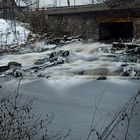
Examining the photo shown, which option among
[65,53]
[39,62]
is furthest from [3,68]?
[65,53]

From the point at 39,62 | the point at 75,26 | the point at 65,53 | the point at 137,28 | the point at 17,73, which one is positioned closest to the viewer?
the point at 17,73

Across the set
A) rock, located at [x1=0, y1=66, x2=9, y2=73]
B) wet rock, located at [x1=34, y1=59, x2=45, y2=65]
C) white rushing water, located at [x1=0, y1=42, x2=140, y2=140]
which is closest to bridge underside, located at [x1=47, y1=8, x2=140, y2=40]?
white rushing water, located at [x1=0, y1=42, x2=140, y2=140]

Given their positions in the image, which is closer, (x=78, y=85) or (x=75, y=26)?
(x=78, y=85)

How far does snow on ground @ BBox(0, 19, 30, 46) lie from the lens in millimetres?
30272

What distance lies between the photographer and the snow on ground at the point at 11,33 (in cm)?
3027

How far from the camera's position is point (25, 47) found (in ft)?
97.7

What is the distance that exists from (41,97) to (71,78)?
442cm

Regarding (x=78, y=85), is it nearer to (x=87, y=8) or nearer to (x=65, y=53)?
(x=65, y=53)

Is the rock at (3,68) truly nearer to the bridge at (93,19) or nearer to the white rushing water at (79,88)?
the white rushing water at (79,88)

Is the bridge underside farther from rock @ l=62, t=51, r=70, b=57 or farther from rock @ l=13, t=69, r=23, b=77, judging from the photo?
rock @ l=13, t=69, r=23, b=77

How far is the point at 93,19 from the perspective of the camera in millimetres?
34875

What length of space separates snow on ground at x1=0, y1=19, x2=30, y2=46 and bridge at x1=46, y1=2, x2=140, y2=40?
228 centimetres

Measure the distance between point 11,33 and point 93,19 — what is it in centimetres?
668

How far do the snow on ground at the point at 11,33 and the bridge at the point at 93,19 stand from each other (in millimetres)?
2284
